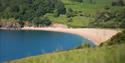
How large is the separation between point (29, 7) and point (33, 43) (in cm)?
447

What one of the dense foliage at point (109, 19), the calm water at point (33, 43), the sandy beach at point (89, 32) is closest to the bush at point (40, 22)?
the sandy beach at point (89, 32)

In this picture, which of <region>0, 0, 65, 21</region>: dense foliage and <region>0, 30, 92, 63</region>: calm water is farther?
<region>0, 0, 65, 21</region>: dense foliage

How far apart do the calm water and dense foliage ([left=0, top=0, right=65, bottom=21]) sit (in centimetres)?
169

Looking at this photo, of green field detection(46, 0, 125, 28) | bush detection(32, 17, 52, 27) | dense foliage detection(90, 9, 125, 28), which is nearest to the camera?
dense foliage detection(90, 9, 125, 28)

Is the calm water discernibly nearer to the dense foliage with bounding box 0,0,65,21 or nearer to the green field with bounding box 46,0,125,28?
the green field with bounding box 46,0,125,28

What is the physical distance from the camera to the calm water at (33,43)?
19856 mm

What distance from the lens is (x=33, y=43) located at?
25172 mm

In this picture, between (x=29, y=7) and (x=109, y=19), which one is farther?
(x=29, y=7)

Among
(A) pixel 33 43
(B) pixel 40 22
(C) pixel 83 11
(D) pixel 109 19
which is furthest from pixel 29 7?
(D) pixel 109 19

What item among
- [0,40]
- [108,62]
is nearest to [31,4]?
[0,40]

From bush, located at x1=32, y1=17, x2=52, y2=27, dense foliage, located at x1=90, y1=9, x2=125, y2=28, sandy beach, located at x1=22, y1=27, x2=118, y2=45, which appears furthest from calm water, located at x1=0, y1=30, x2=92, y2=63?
dense foliage, located at x1=90, y1=9, x2=125, y2=28

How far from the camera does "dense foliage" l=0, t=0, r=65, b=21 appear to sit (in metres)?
28.4

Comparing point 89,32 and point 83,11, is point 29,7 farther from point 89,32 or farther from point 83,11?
point 89,32

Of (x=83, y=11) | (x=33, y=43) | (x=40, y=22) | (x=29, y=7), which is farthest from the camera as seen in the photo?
(x=40, y=22)
